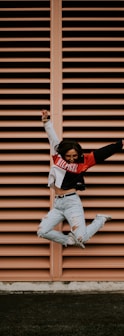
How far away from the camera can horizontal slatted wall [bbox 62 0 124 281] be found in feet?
13.9

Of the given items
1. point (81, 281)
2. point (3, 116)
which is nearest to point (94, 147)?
point (3, 116)

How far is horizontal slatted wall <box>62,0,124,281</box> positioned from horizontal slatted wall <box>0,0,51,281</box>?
0.25 meters

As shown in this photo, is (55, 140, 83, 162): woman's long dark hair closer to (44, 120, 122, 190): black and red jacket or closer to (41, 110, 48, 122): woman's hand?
(44, 120, 122, 190): black and red jacket

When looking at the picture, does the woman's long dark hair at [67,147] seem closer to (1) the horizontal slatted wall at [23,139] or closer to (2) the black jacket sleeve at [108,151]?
(2) the black jacket sleeve at [108,151]

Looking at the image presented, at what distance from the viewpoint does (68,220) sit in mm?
3967
